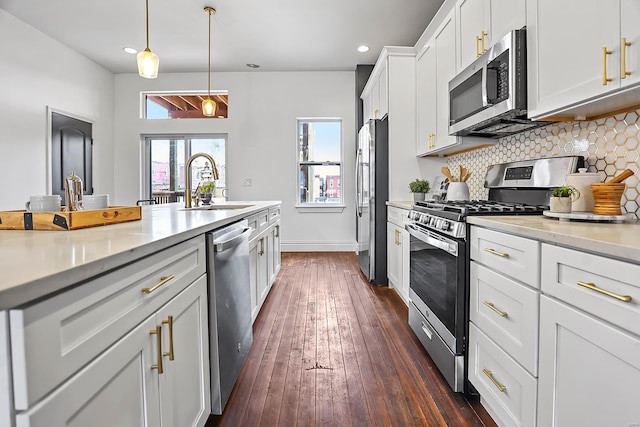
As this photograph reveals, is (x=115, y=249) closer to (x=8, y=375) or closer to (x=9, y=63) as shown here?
(x=8, y=375)

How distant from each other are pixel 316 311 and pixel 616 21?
95.2 inches

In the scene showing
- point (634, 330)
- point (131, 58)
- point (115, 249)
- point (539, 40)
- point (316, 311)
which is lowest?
point (316, 311)

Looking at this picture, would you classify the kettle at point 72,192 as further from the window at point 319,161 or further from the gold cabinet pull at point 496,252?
the window at point 319,161

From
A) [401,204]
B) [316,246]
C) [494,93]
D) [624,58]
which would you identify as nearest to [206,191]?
[401,204]

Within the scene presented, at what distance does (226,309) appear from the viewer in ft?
5.04

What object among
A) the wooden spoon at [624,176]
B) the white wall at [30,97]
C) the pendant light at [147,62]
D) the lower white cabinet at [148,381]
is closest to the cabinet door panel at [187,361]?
the lower white cabinet at [148,381]

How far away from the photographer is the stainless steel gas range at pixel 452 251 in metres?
1.65

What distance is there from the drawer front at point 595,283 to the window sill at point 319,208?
449 cm

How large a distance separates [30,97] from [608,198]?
17.4 feet

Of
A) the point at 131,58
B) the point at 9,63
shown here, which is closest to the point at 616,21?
the point at 9,63

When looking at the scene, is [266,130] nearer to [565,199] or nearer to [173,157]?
[173,157]

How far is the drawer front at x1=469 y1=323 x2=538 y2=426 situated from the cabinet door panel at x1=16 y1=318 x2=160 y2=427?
1168 mm

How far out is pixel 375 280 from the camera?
3.64 meters

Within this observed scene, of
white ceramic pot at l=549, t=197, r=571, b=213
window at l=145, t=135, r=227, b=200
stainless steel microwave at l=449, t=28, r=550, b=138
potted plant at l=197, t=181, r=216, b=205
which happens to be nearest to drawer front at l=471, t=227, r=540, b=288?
white ceramic pot at l=549, t=197, r=571, b=213
